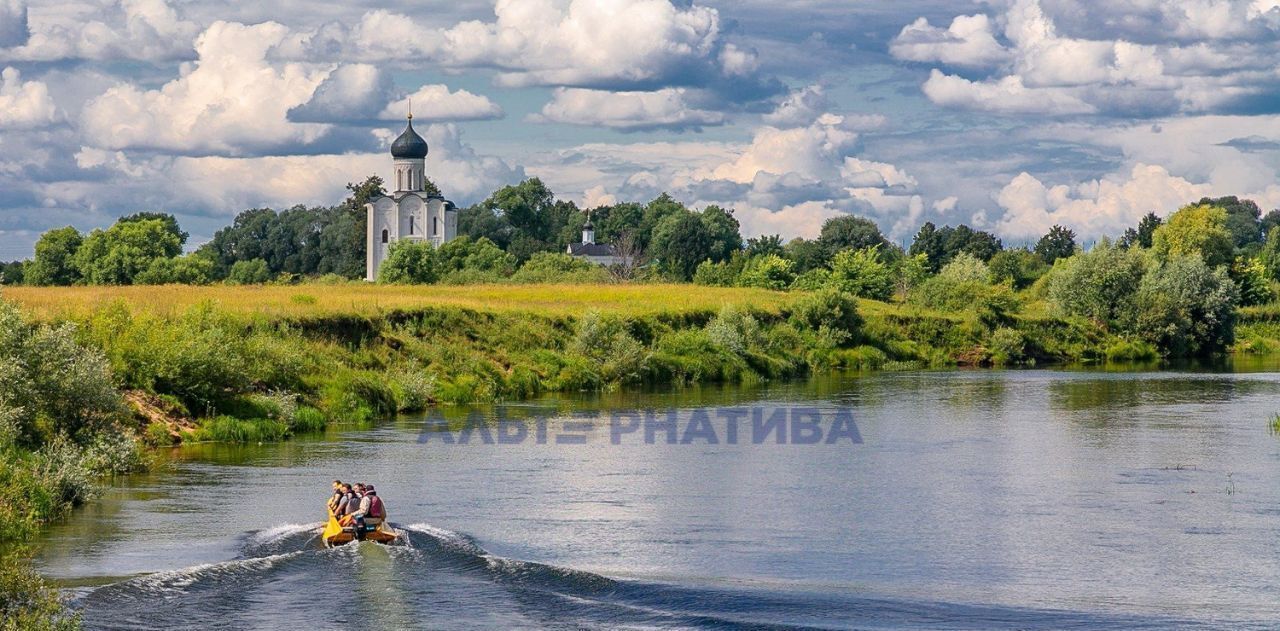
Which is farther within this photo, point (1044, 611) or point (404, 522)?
point (404, 522)

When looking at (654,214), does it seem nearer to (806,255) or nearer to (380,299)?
(806,255)

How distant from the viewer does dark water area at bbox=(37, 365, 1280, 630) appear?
19188 millimetres

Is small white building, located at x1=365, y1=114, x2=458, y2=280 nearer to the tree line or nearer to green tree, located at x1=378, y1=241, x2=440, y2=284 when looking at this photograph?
the tree line

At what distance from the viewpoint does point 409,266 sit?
97625 millimetres

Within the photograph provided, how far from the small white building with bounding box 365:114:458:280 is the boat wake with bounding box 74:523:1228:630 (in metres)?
114

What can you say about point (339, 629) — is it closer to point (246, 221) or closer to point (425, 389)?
point (425, 389)

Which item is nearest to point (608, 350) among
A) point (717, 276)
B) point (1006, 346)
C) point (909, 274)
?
point (1006, 346)

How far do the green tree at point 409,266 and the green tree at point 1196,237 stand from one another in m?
49.9

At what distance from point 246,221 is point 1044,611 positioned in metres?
170

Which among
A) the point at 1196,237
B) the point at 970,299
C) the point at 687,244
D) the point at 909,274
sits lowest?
the point at 970,299

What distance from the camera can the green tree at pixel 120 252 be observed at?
84.6 m

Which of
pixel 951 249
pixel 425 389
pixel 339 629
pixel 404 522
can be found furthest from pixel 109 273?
pixel 951 249

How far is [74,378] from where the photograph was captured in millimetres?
28766

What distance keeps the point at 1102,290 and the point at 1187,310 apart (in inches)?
189
